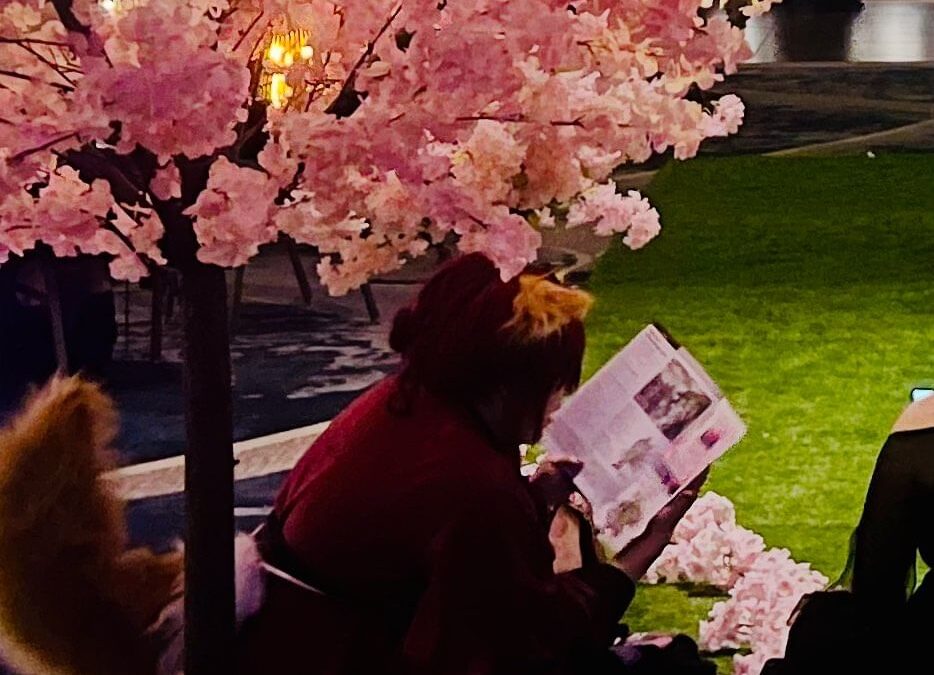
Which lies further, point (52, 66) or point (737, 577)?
point (737, 577)

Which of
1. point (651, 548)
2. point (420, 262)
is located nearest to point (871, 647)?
point (651, 548)

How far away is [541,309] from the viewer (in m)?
1.33

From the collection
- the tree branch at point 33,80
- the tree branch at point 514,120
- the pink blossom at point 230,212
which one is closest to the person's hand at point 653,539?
the tree branch at point 514,120

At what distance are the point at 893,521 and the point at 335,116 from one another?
0.82 m

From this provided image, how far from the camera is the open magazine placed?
1.63 metres

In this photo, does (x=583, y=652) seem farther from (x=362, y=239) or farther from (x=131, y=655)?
(x=362, y=239)

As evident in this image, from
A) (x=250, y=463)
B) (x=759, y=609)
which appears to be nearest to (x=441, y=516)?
(x=759, y=609)

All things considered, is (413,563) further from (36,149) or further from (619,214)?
(36,149)

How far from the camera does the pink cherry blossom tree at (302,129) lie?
0.93 meters

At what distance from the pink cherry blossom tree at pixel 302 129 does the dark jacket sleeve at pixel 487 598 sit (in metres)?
0.20

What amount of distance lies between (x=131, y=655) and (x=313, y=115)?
76cm

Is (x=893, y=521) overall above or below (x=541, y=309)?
below

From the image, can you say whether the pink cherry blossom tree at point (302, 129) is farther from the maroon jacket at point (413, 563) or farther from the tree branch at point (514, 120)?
the maroon jacket at point (413, 563)

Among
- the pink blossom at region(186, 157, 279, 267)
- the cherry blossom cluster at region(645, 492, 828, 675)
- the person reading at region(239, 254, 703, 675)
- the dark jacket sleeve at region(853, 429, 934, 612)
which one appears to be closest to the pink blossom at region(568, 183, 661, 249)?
the person reading at region(239, 254, 703, 675)
